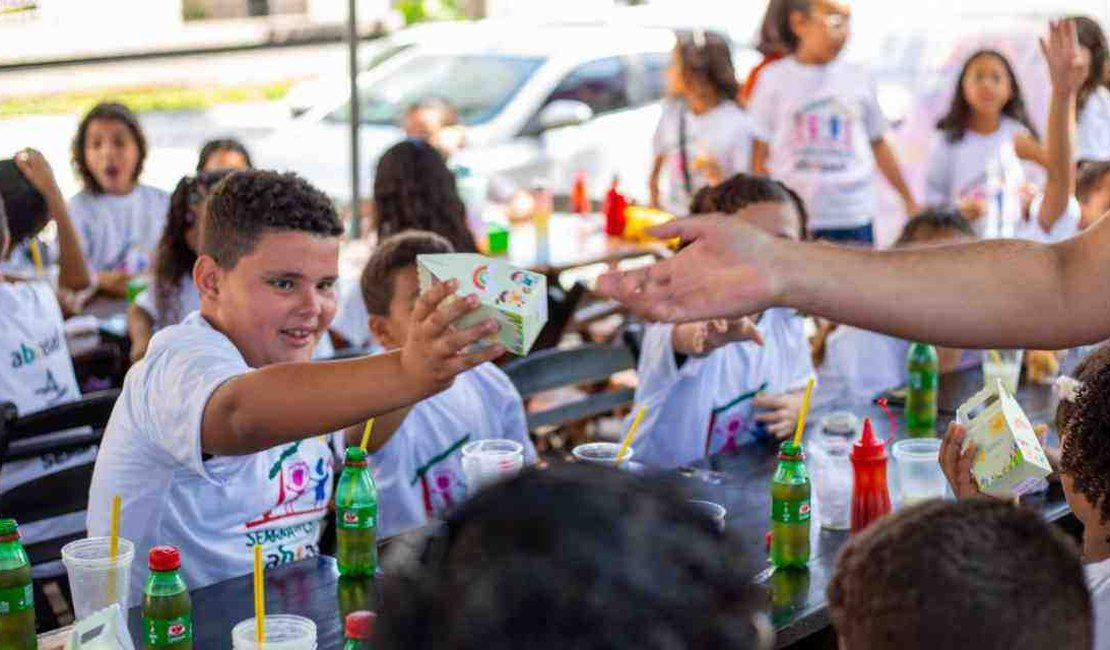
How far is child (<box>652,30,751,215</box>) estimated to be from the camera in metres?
7.75

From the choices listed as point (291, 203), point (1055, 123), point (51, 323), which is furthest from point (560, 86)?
point (291, 203)

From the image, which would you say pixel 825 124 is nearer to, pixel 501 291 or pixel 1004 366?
pixel 1004 366

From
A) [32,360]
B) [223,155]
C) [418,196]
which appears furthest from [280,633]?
[223,155]

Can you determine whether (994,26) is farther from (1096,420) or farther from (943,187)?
(1096,420)

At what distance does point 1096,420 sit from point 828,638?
95 cm

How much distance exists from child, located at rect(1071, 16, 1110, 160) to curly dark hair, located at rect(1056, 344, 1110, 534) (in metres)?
4.57

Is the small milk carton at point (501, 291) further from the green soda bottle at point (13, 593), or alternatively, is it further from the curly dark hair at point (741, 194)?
the curly dark hair at point (741, 194)

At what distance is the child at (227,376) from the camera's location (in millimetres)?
3008

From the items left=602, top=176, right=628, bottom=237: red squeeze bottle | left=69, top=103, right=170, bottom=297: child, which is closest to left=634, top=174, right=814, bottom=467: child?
left=602, top=176, right=628, bottom=237: red squeeze bottle

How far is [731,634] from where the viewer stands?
1119 mm

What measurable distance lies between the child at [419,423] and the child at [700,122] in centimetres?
379

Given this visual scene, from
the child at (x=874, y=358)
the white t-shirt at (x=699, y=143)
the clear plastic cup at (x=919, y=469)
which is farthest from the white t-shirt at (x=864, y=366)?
the white t-shirt at (x=699, y=143)

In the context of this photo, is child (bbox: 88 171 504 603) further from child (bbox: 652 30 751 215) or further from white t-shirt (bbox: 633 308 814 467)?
child (bbox: 652 30 751 215)

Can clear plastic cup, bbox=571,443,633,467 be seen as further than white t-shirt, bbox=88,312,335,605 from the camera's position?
Yes
